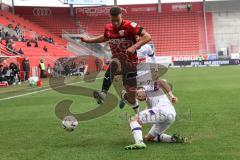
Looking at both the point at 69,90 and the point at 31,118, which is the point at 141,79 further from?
the point at 69,90

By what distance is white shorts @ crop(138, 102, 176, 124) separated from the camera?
801 cm

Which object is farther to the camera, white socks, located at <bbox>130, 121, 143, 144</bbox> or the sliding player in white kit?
the sliding player in white kit

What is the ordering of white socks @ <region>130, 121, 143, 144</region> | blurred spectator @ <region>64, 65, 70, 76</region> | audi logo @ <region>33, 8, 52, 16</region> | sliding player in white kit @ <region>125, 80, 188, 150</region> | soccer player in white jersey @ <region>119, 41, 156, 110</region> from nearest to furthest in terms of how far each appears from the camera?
white socks @ <region>130, 121, 143, 144</region> → sliding player in white kit @ <region>125, 80, 188, 150</region> → soccer player in white jersey @ <region>119, 41, 156, 110</region> → blurred spectator @ <region>64, 65, 70, 76</region> → audi logo @ <region>33, 8, 52, 16</region>

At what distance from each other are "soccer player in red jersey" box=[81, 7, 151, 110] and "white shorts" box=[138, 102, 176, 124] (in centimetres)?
105

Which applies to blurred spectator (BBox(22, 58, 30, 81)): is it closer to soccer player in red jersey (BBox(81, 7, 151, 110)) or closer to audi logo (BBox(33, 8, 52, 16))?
soccer player in red jersey (BBox(81, 7, 151, 110))

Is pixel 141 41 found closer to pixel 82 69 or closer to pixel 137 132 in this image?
pixel 137 132

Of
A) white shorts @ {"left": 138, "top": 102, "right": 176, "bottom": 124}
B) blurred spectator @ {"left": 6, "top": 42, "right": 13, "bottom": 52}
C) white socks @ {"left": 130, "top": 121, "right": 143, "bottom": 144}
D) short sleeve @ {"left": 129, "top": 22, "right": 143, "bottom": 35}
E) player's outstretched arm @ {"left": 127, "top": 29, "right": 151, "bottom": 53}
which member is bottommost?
white socks @ {"left": 130, "top": 121, "right": 143, "bottom": 144}

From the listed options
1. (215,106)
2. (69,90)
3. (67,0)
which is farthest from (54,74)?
(215,106)

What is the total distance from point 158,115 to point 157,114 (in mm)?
23

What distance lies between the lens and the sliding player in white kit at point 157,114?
796cm

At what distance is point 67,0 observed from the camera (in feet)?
187

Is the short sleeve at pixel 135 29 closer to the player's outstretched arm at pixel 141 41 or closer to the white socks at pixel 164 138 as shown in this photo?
the player's outstretched arm at pixel 141 41

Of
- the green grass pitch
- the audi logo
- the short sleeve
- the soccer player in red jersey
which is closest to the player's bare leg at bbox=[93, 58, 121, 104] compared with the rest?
the soccer player in red jersey

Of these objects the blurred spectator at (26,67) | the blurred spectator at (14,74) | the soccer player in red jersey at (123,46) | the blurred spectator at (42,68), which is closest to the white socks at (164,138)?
the soccer player in red jersey at (123,46)
